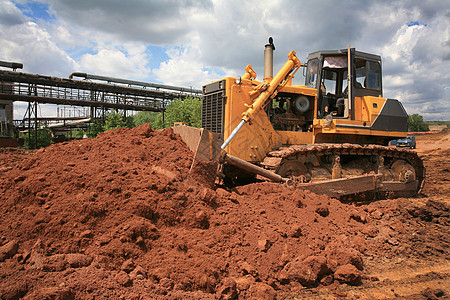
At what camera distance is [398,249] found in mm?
4898

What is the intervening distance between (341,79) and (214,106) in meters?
3.82

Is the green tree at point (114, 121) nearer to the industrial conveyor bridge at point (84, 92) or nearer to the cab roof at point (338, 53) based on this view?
the industrial conveyor bridge at point (84, 92)

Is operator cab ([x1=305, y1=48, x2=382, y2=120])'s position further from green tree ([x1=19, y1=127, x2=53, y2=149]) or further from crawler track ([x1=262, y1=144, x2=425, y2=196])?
green tree ([x1=19, y1=127, x2=53, y2=149])

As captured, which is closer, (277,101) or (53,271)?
(53,271)

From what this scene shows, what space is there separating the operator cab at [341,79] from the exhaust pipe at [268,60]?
4.93 feet

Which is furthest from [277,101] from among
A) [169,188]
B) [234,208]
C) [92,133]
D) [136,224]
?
[92,133]

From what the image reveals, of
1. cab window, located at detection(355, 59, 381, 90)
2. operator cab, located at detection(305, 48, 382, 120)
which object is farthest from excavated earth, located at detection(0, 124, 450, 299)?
cab window, located at detection(355, 59, 381, 90)

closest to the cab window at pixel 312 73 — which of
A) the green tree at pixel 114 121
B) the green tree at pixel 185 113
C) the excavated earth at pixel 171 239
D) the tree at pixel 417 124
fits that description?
the excavated earth at pixel 171 239

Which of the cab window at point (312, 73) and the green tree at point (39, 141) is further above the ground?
the cab window at point (312, 73)

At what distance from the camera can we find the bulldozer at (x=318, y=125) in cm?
661

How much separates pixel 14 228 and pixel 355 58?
805 centimetres

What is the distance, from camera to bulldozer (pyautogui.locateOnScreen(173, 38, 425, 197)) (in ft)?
21.7

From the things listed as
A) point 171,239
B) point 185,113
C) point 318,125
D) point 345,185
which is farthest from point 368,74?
point 185,113

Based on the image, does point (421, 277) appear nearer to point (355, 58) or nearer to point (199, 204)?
point (199, 204)
